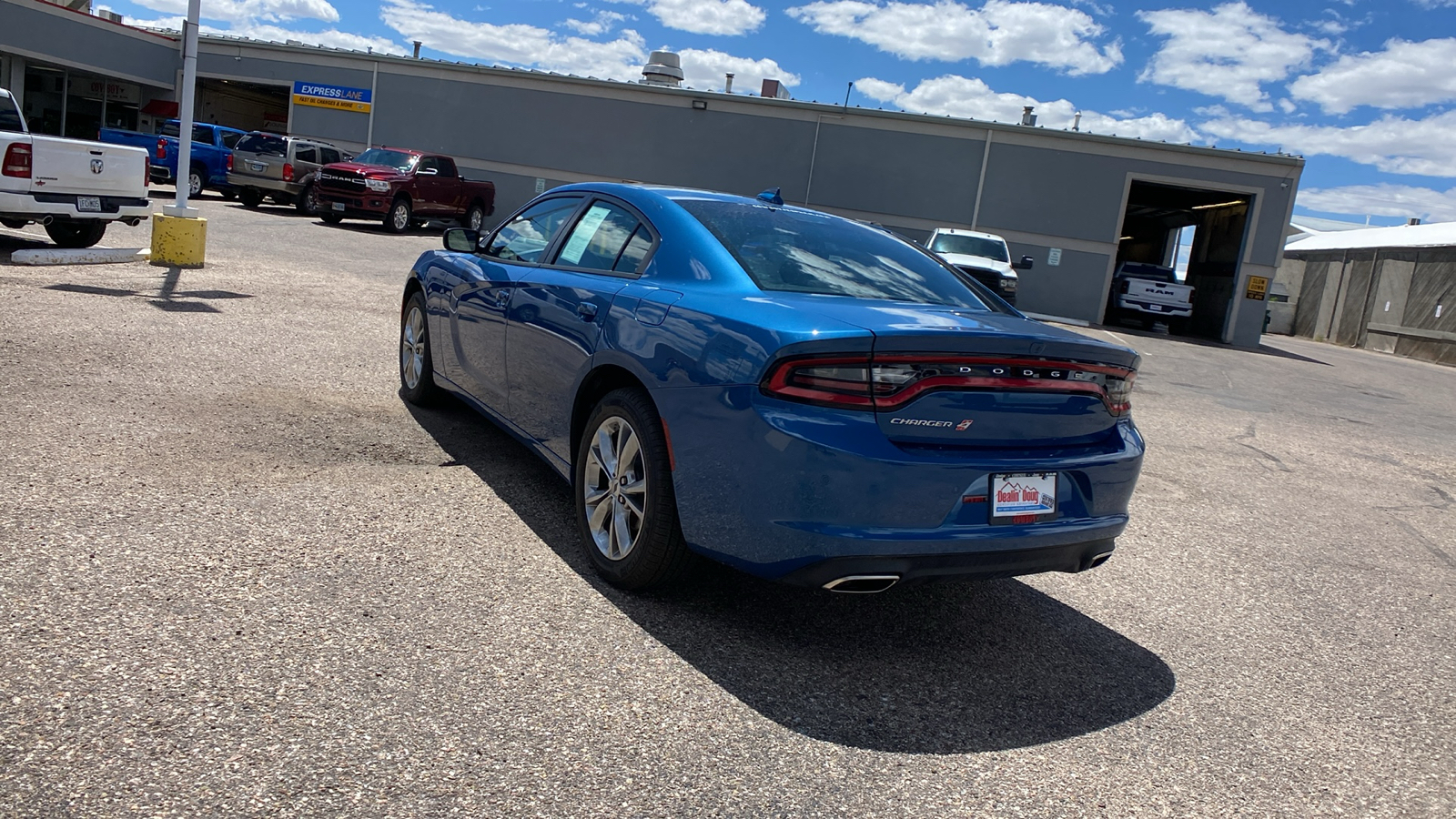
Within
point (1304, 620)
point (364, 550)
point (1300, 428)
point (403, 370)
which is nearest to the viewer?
point (364, 550)

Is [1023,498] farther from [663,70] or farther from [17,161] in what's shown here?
[663,70]

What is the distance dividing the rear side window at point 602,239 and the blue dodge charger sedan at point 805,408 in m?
0.01

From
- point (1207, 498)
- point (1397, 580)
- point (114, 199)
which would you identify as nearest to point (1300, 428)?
point (1207, 498)

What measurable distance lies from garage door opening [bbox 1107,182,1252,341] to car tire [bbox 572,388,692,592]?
23.5 meters

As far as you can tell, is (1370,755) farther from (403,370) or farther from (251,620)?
(403,370)

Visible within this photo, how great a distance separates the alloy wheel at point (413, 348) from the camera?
20.2 feet

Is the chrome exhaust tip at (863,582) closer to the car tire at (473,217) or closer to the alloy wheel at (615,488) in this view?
the alloy wheel at (615,488)

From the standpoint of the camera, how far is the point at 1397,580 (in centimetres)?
523

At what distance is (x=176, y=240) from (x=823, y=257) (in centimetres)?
957

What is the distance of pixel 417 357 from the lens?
6.22 metres

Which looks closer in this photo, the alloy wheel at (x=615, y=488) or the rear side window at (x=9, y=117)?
the alloy wheel at (x=615, y=488)

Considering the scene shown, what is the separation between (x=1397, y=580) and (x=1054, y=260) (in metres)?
21.5

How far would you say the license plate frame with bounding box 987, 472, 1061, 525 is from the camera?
130 inches

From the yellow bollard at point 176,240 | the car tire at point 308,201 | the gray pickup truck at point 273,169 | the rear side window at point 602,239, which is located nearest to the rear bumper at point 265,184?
the gray pickup truck at point 273,169
